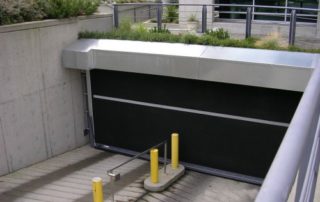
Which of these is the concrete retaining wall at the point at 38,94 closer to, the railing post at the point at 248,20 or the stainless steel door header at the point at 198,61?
the stainless steel door header at the point at 198,61

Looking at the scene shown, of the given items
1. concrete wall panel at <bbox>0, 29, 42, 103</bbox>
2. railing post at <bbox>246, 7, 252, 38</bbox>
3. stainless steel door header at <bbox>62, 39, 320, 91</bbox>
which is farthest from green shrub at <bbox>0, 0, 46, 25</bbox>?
railing post at <bbox>246, 7, 252, 38</bbox>

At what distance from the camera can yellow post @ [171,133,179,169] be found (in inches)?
395

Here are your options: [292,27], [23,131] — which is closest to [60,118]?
[23,131]

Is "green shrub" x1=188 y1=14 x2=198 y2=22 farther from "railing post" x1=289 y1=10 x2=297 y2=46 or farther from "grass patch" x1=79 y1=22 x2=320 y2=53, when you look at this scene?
"railing post" x1=289 y1=10 x2=297 y2=46

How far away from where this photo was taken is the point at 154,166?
9328mm

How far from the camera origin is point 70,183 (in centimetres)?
968

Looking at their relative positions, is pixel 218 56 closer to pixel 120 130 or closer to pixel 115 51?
pixel 115 51

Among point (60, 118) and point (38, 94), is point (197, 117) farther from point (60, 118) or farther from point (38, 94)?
point (38, 94)

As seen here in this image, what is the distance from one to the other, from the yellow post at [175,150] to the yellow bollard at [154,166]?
0.92 m

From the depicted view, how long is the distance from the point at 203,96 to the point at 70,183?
4.01 metres

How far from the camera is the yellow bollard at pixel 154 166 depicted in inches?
362

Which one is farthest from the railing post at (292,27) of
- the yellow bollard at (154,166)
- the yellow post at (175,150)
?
the yellow bollard at (154,166)

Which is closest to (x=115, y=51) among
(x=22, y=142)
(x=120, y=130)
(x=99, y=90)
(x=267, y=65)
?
(x=99, y=90)

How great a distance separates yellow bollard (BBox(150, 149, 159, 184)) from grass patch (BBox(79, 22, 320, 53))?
10.4 ft
